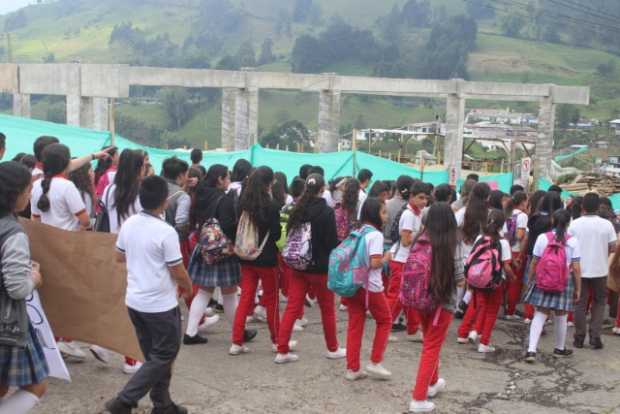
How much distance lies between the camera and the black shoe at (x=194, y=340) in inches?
275

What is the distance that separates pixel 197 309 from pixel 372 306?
65.9 inches

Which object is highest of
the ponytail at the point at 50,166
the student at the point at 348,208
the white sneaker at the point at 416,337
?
the ponytail at the point at 50,166

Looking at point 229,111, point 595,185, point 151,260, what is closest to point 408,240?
point 151,260

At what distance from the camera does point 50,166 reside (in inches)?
227

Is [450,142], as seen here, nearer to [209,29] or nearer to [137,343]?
[137,343]

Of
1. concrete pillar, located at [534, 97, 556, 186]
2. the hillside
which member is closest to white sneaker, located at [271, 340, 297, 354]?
concrete pillar, located at [534, 97, 556, 186]

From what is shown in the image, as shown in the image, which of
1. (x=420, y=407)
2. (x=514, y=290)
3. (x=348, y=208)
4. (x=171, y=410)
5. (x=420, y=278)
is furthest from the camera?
(x=514, y=290)

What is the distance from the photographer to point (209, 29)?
143 metres

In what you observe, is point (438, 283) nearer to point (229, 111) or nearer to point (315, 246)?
point (315, 246)

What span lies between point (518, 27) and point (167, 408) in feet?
433

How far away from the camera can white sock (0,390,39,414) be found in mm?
4156

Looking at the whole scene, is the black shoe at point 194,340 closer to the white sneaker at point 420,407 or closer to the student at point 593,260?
the white sneaker at point 420,407

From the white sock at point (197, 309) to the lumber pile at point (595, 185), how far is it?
23515mm

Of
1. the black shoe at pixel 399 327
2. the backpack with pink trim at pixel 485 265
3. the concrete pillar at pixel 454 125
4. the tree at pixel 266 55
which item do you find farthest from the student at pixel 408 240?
the tree at pixel 266 55
